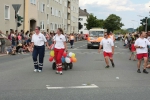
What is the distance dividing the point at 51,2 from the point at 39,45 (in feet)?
163

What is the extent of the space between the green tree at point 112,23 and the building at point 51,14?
61.7 metres

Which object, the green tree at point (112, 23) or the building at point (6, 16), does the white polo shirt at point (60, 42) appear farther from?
the green tree at point (112, 23)

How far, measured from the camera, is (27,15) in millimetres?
43094

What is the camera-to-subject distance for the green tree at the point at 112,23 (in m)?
156

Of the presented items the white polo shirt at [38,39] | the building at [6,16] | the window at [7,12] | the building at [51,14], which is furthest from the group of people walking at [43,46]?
the building at [51,14]

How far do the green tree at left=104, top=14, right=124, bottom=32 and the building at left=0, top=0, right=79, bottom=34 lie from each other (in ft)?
215

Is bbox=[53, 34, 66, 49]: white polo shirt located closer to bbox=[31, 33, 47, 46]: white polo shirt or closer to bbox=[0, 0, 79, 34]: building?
bbox=[31, 33, 47, 46]: white polo shirt

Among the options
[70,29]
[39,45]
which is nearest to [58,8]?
[70,29]

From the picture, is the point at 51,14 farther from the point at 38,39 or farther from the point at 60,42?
the point at 60,42

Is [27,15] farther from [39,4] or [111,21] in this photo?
[111,21]

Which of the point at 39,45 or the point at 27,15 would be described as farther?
the point at 27,15

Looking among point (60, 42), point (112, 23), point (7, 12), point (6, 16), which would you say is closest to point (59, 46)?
point (60, 42)

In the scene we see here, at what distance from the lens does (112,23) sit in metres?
158

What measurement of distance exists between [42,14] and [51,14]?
7922 millimetres
